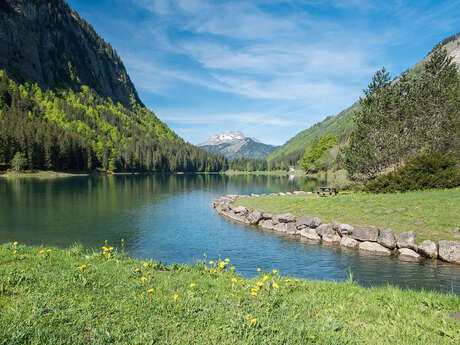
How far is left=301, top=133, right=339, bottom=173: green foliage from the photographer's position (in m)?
120

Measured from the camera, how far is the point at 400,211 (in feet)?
72.2

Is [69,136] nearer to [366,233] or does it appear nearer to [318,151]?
[318,151]

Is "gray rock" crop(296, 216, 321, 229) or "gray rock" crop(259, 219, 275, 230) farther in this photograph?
"gray rock" crop(259, 219, 275, 230)

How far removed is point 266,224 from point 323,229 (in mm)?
6605

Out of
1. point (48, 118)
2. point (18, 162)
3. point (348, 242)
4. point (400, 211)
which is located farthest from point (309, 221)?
point (48, 118)

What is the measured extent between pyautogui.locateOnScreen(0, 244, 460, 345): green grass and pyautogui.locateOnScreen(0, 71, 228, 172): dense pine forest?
10947 centimetres

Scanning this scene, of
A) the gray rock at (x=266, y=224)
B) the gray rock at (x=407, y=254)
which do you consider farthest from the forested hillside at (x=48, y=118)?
the gray rock at (x=407, y=254)

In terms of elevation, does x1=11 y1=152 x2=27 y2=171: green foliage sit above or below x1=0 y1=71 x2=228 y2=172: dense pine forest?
below

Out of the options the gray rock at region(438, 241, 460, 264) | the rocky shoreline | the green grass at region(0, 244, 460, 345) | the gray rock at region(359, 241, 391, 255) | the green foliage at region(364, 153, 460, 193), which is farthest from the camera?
the green foliage at region(364, 153, 460, 193)

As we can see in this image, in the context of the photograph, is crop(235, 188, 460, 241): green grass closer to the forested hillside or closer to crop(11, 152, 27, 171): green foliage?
crop(11, 152, 27, 171): green foliage

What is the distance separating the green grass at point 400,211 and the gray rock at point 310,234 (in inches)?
79.4

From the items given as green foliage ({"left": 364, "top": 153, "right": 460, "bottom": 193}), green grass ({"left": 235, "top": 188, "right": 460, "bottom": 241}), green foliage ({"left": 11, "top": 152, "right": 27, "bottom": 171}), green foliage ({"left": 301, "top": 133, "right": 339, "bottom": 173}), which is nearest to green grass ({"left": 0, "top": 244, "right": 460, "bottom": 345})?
green grass ({"left": 235, "top": 188, "right": 460, "bottom": 241})

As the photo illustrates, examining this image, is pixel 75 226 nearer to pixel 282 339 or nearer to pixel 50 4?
pixel 282 339

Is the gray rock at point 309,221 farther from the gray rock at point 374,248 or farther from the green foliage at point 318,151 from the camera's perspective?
the green foliage at point 318,151
